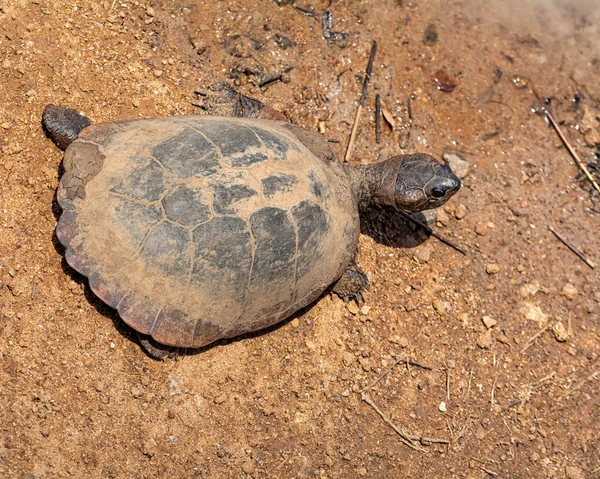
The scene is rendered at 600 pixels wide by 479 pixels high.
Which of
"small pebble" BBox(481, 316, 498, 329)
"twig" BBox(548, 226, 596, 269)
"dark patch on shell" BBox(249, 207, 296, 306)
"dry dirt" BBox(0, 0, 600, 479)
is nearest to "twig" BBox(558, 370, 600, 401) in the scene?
"dry dirt" BBox(0, 0, 600, 479)

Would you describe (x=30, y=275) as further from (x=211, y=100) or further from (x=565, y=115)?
(x=565, y=115)

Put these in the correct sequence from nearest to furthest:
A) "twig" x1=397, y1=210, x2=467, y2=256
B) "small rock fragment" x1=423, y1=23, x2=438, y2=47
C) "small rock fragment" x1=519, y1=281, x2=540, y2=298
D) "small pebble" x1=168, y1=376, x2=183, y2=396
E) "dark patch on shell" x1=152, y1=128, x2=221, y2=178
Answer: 1. "dark patch on shell" x1=152, y1=128, x2=221, y2=178
2. "small pebble" x1=168, y1=376, x2=183, y2=396
3. "twig" x1=397, y1=210, x2=467, y2=256
4. "small rock fragment" x1=519, y1=281, x2=540, y2=298
5. "small rock fragment" x1=423, y1=23, x2=438, y2=47

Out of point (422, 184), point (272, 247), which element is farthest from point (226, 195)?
point (422, 184)

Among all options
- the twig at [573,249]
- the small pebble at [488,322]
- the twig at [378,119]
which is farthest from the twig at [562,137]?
the small pebble at [488,322]

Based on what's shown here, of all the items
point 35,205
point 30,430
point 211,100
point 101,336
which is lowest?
point 30,430

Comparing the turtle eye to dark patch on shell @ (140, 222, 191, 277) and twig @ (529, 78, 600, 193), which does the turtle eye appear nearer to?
dark patch on shell @ (140, 222, 191, 277)

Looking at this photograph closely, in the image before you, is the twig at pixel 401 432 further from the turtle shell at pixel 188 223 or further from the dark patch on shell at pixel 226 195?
the dark patch on shell at pixel 226 195

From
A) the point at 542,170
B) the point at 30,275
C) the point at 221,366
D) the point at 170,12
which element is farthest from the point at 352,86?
the point at 30,275
